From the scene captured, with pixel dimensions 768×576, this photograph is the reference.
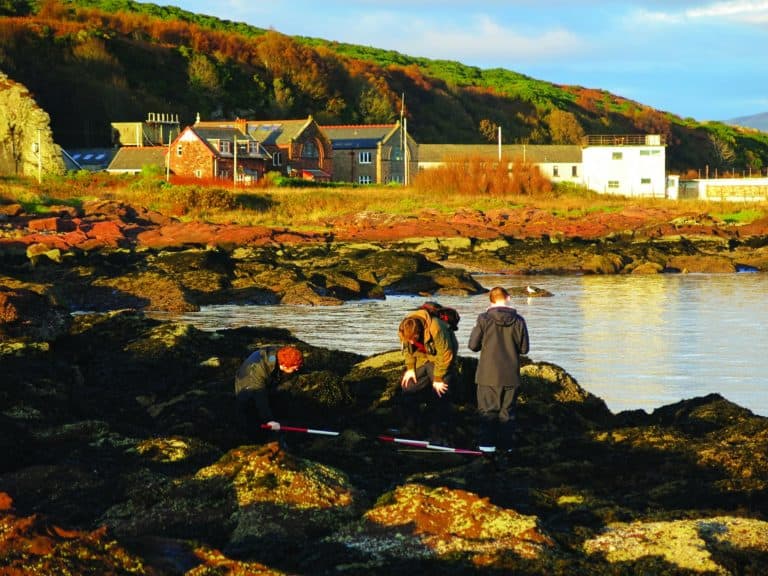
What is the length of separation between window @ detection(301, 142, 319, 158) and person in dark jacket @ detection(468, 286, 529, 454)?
67.8 m

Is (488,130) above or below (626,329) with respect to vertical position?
above

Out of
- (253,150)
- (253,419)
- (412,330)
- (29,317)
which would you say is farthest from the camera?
(253,150)

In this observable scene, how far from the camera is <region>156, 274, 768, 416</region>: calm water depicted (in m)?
18.4

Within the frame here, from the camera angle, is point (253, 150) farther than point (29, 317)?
Yes

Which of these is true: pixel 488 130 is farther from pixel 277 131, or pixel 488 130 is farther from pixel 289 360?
pixel 289 360

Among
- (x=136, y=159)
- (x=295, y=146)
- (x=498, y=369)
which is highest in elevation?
(x=295, y=146)

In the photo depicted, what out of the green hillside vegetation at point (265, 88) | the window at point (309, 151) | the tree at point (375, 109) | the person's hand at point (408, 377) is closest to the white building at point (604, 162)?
the window at point (309, 151)

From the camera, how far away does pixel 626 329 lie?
25906 millimetres

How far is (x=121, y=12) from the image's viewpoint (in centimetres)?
12206

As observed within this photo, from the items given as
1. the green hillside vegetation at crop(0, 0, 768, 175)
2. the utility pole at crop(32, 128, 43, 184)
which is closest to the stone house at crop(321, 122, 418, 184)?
the green hillside vegetation at crop(0, 0, 768, 175)

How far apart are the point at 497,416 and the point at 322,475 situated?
2.50 meters

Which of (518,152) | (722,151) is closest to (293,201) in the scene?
(518,152)

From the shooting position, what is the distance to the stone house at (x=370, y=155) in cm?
8456

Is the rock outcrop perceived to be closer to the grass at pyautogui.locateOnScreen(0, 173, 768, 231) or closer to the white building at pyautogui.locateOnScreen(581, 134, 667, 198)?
the grass at pyautogui.locateOnScreen(0, 173, 768, 231)
